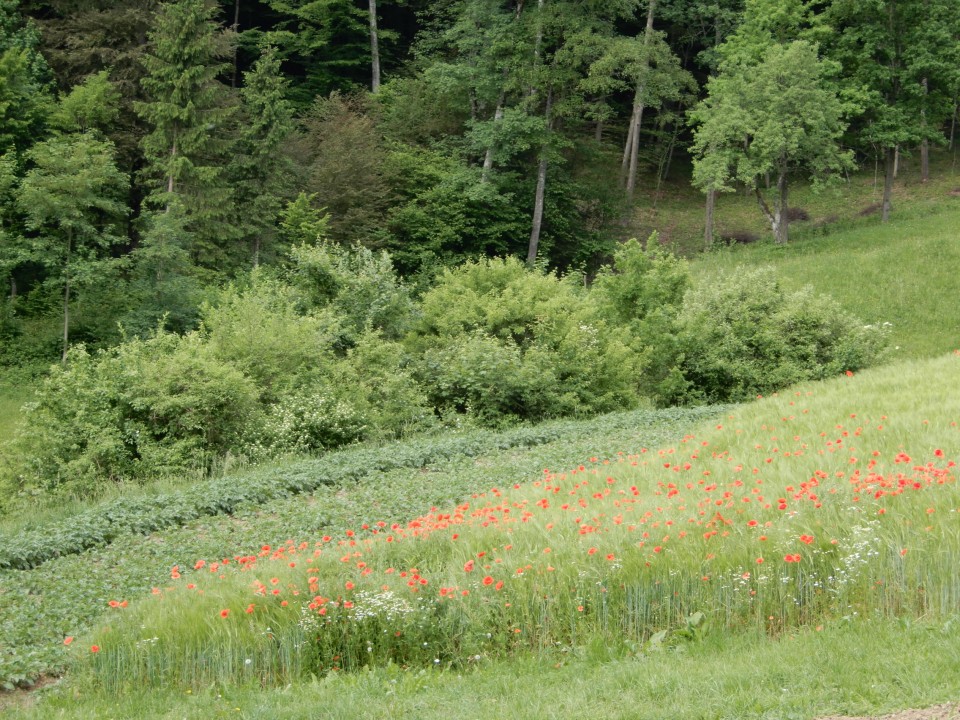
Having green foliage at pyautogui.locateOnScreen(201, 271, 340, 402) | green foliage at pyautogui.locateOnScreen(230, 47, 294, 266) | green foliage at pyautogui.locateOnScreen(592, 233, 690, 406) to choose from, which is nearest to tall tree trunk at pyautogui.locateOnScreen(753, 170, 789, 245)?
green foliage at pyautogui.locateOnScreen(592, 233, 690, 406)

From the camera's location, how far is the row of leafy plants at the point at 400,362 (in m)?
18.2

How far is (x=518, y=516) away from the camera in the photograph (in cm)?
1007

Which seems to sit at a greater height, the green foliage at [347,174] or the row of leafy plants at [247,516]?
the green foliage at [347,174]

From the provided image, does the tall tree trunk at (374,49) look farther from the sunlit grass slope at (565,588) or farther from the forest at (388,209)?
the sunlit grass slope at (565,588)

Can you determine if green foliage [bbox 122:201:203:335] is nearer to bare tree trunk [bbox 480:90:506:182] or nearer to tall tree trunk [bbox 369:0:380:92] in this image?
bare tree trunk [bbox 480:90:506:182]

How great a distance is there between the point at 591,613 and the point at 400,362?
15.7 metres

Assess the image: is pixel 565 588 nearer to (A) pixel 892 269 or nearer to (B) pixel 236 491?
(B) pixel 236 491

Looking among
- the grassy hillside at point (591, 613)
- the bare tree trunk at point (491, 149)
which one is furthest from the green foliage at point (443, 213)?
the grassy hillside at point (591, 613)

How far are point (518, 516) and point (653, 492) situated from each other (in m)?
1.61

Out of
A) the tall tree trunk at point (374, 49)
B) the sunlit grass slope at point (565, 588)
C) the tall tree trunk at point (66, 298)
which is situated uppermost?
the tall tree trunk at point (374, 49)

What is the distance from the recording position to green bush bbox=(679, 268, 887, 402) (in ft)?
76.9

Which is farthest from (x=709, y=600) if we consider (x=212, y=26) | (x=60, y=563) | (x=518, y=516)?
(x=212, y=26)

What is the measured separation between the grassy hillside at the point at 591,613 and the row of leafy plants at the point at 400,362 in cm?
807

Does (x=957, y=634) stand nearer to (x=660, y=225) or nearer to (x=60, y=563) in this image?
(x=60, y=563)
